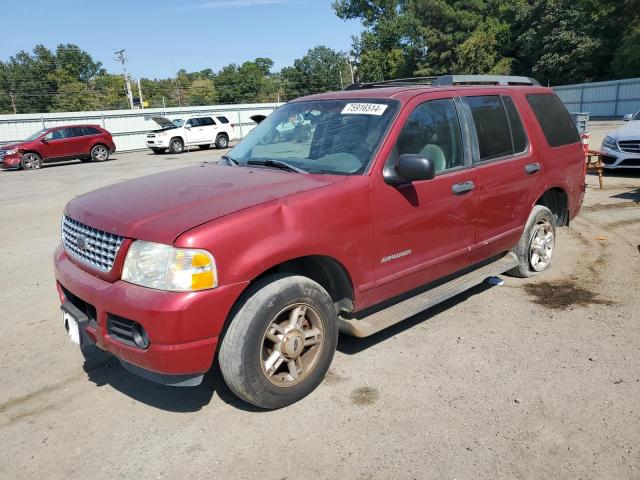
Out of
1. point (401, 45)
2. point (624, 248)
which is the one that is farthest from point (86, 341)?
point (401, 45)

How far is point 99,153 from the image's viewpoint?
76.7 ft

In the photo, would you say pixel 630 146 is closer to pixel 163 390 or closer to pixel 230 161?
pixel 230 161

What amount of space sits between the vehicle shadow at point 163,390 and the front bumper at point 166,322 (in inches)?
20.8

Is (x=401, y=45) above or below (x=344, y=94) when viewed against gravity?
above

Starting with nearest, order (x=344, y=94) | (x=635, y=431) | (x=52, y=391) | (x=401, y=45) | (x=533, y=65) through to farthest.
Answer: (x=635, y=431) → (x=52, y=391) → (x=344, y=94) → (x=533, y=65) → (x=401, y=45)

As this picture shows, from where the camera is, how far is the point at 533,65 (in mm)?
51844

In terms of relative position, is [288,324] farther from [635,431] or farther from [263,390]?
[635,431]

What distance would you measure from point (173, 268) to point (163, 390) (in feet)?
4.09

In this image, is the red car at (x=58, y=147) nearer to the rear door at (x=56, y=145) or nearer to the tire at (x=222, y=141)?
the rear door at (x=56, y=145)

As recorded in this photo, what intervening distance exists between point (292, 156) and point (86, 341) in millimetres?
1883

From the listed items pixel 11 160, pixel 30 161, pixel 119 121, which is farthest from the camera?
pixel 119 121

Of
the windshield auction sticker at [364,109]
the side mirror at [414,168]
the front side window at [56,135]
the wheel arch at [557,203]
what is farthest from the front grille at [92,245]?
the front side window at [56,135]

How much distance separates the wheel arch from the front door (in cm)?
172

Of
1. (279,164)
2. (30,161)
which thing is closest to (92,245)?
(279,164)
